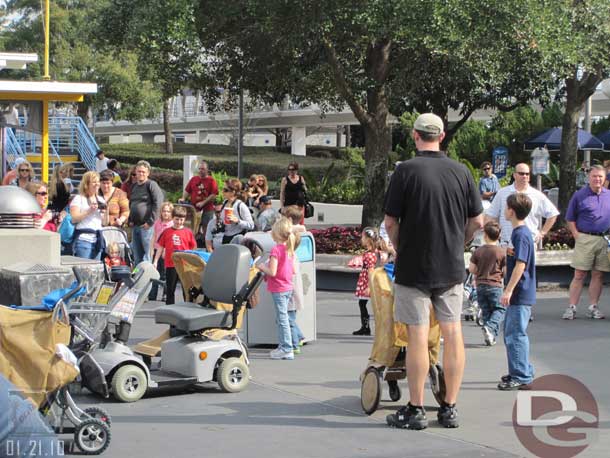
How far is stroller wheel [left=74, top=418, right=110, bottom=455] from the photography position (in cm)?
659

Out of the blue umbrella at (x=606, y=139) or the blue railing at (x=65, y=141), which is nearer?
A: the blue railing at (x=65, y=141)

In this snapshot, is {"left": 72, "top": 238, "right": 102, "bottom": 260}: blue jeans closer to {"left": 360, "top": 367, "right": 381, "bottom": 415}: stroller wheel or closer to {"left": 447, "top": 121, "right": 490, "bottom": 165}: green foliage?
{"left": 360, "top": 367, "right": 381, "bottom": 415}: stroller wheel

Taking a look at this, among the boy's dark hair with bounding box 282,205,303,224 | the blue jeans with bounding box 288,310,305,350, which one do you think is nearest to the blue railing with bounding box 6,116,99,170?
the boy's dark hair with bounding box 282,205,303,224

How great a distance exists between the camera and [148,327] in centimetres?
1234

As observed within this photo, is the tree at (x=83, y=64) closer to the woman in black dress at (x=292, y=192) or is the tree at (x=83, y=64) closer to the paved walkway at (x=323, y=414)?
the woman in black dress at (x=292, y=192)

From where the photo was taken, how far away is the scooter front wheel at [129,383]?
8.22 meters

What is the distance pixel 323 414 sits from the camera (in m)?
7.86

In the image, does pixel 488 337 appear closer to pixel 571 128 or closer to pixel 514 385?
pixel 514 385

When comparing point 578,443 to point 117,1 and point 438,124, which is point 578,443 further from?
point 117,1

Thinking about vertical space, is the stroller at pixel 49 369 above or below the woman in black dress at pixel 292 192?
below

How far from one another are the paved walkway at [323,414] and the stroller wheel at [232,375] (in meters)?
0.09

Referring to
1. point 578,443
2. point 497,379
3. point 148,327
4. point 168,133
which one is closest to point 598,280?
point 497,379

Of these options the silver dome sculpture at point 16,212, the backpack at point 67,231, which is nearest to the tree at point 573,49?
the backpack at point 67,231

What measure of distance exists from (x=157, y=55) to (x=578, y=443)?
40.4ft
